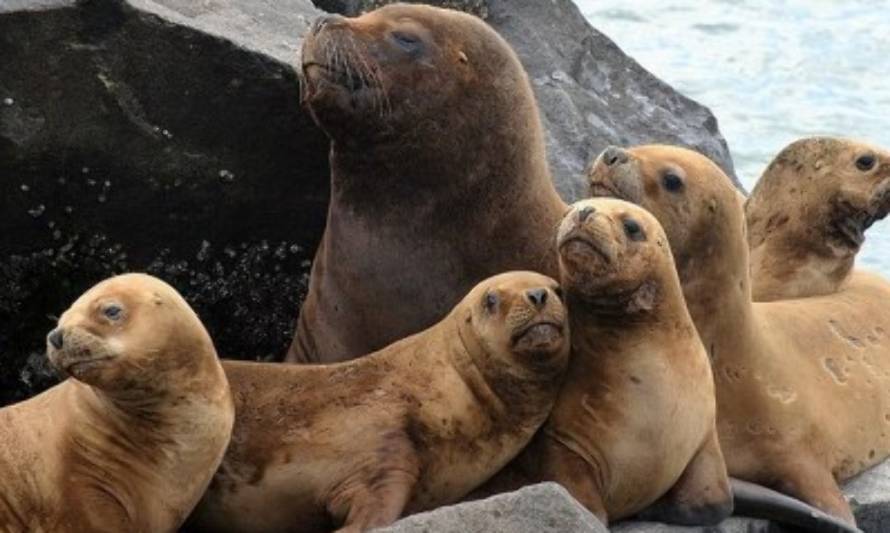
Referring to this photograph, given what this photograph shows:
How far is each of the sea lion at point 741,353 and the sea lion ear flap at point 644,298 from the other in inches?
23.1

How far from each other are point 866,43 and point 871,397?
49.3 feet

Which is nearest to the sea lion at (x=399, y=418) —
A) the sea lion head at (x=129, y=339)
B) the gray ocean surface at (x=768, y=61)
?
the sea lion head at (x=129, y=339)

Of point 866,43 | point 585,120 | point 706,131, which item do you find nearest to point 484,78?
point 585,120

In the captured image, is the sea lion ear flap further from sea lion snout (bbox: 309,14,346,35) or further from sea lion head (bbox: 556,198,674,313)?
sea lion snout (bbox: 309,14,346,35)

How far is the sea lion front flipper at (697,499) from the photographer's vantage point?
740cm

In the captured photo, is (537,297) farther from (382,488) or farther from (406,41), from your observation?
(406,41)

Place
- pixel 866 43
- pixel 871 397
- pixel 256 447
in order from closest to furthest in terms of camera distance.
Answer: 1. pixel 256 447
2. pixel 871 397
3. pixel 866 43

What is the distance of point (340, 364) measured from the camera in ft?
24.3

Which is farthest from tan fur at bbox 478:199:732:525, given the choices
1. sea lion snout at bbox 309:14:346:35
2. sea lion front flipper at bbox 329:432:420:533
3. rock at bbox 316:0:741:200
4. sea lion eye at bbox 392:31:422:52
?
rock at bbox 316:0:741:200

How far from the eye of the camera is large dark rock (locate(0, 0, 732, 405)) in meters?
7.95

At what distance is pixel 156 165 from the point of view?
8211 millimetres

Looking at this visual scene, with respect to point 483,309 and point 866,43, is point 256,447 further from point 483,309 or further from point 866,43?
point 866,43

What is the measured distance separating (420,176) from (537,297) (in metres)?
1.02

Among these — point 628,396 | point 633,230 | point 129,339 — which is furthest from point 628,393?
point 129,339
